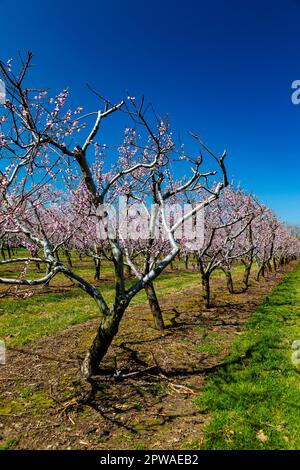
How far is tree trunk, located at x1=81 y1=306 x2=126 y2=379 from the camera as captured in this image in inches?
267

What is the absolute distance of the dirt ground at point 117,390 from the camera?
5270 mm

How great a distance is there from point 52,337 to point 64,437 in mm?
5544

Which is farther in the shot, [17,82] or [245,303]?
[245,303]

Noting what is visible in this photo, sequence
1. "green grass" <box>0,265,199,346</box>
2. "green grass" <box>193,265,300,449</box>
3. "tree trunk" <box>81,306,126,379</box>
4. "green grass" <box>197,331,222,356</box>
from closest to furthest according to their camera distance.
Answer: "green grass" <box>193,265,300,449</box>, "tree trunk" <box>81,306,126,379</box>, "green grass" <box>197,331,222,356</box>, "green grass" <box>0,265,199,346</box>

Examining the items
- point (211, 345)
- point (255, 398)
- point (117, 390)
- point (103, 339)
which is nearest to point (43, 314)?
point (211, 345)

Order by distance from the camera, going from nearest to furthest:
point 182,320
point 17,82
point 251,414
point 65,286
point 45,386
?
point 17,82, point 251,414, point 45,386, point 182,320, point 65,286

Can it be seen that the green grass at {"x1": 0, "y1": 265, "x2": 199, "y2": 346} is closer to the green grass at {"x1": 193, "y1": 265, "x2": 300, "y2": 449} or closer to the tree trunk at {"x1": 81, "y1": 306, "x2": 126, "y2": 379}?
the tree trunk at {"x1": 81, "y1": 306, "x2": 126, "y2": 379}

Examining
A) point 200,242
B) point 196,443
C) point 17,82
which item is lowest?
point 196,443

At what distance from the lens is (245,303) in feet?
55.2

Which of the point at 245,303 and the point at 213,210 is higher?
the point at 213,210

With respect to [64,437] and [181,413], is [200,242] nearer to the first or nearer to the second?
[181,413]

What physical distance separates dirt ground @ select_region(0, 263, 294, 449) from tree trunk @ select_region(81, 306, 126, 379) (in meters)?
0.30

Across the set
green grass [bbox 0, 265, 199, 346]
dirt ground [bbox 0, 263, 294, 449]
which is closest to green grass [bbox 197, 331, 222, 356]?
dirt ground [bbox 0, 263, 294, 449]

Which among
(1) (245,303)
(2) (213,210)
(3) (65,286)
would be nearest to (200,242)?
(2) (213,210)
